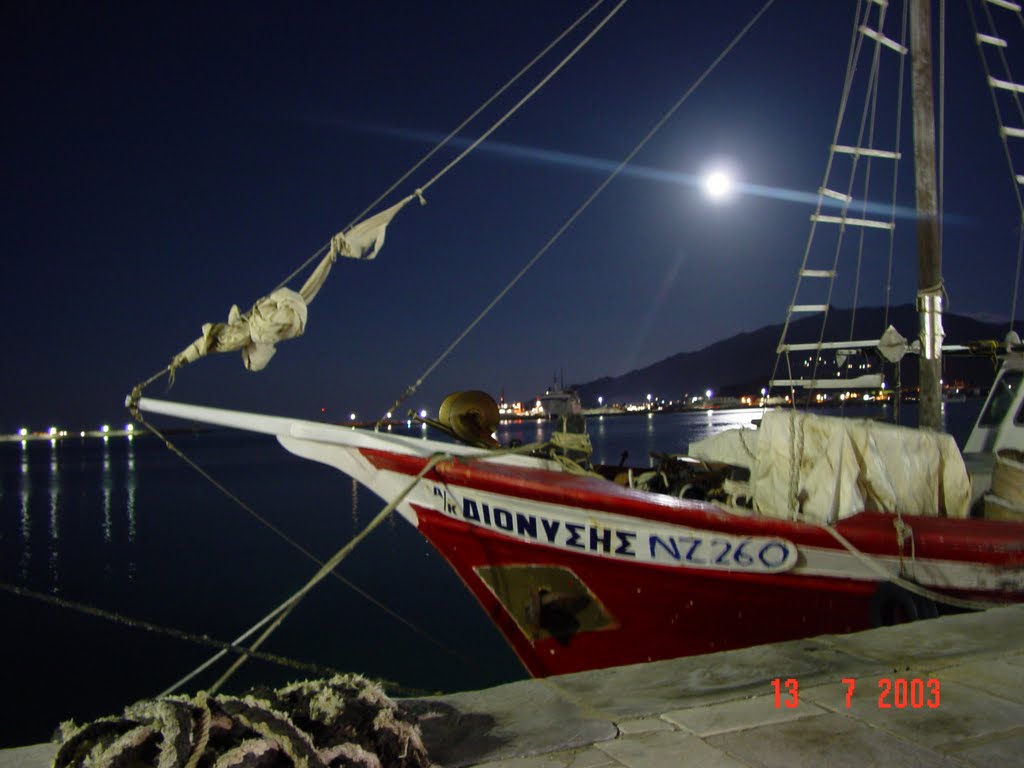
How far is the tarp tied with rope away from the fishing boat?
13mm

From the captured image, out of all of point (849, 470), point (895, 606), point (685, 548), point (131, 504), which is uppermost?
point (849, 470)

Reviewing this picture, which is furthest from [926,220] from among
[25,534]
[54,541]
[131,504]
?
[131,504]

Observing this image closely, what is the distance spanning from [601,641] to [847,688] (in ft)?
11.5

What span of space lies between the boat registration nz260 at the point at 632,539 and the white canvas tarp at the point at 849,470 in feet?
1.14

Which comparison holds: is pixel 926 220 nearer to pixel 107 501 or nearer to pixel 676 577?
pixel 676 577

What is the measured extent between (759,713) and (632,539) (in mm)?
2980

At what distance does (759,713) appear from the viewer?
3.08m

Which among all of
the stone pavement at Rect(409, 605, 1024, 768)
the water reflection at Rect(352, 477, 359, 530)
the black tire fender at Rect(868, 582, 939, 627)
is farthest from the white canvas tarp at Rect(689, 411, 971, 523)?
the water reflection at Rect(352, 477, 359, 530)

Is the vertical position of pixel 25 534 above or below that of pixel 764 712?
below

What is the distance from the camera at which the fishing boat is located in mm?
5777

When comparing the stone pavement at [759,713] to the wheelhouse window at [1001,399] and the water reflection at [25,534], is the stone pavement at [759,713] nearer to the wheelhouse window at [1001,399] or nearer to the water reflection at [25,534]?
the wheelhouse window at [1001,399]

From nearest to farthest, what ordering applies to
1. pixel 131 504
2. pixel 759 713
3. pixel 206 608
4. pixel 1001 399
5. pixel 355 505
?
pixel 759 713 < pixel 1001 399 < pixel 206 608 < pixel 355 505 < pixel 131 504

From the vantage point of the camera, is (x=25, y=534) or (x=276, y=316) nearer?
(x=276, y=316)

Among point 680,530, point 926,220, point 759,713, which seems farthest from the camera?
point 926,220
